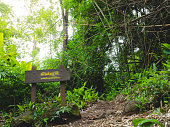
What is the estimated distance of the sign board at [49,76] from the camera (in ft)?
9.20

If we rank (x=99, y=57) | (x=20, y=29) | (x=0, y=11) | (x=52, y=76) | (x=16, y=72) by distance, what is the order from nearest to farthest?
(x=52, y=76) < (x=16, y=72) < (x=99, y=57) < (x=20, y=29) < (x=0, y=11)

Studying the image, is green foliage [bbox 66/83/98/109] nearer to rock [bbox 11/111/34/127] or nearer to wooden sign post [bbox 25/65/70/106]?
wooden sign post [bbox 25/65/70/106]

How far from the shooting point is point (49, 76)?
9.32 feet

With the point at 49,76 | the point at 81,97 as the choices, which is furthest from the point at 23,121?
the point at 81,97

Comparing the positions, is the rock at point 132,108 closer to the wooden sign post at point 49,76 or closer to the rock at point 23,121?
the wooden sign post at point 49,76

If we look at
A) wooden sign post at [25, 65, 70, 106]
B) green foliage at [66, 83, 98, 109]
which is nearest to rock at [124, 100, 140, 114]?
wooden sign post at [25, 65, 70, 106]

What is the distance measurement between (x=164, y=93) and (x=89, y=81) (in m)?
2.56

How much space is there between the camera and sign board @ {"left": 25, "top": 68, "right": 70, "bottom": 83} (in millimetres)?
2803

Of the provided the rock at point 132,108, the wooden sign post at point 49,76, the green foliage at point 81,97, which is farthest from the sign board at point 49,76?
the rock at point 132,108

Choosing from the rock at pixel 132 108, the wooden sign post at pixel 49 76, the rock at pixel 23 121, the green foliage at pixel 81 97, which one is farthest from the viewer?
the green foliage at pixel 81 97

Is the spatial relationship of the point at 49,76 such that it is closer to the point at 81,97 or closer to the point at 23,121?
the point at 23,121

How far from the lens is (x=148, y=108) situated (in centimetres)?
193

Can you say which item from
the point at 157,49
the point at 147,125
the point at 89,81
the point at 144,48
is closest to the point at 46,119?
the point at 147,125

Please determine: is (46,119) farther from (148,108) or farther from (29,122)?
(148,108)
